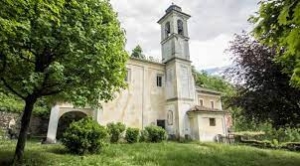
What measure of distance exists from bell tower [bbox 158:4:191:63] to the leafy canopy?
15817 millimetres

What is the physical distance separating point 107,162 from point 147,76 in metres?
14.9

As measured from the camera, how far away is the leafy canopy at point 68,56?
25.2ft

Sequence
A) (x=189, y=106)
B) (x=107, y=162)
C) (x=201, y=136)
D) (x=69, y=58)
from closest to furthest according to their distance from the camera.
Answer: (x=69, y=58), (x=107, y=162), (x=201, y=136), (x=189, y=106)

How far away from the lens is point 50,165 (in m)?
9.11

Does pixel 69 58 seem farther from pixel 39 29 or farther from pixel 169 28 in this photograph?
pixel 169 28

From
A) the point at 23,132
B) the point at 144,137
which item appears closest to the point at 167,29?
the point at 144,137

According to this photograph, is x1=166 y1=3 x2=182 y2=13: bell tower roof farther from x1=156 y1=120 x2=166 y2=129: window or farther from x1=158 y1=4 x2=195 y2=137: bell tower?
x1=156 y1=120 x2=166 y2=129: window

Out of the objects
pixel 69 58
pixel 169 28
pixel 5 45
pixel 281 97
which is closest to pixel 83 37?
pixel 69 58

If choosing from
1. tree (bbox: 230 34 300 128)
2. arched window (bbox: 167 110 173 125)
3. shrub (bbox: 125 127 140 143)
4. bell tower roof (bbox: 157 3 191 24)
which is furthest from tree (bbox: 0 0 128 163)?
bell tower roof (bbox: 157 3 191 24)

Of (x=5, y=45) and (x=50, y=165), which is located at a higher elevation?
(x=5, y=45)

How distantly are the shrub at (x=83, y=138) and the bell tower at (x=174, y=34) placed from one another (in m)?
14.0

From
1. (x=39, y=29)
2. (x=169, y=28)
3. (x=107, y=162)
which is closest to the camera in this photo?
(x=39, y=29)

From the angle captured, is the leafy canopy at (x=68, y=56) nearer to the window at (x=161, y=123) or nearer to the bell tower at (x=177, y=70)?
the bell tower at (x=177, y=70)

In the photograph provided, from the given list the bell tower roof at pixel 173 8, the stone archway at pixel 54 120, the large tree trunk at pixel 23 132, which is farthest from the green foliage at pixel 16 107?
the bell tower roof at pixel 173 8
